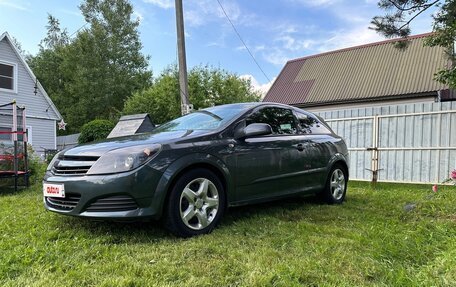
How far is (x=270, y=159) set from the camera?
14.3 ft

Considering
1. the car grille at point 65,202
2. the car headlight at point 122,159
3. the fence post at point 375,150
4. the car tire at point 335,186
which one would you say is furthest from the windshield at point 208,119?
the fence post at point 375,150

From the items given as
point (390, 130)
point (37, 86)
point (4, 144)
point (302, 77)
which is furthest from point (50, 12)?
point (390, 130)

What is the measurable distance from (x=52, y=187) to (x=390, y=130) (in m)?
Result: 7.48

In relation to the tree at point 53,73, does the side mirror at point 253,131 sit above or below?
below

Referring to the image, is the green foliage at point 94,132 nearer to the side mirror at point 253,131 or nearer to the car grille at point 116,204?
the side mirror at point 253,131

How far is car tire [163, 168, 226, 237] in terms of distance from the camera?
11.3ft

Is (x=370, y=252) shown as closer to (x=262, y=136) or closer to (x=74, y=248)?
(x=262, y=136)

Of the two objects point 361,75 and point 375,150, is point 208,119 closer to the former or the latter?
point 375,150

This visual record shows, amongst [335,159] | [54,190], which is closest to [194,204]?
[54,190]

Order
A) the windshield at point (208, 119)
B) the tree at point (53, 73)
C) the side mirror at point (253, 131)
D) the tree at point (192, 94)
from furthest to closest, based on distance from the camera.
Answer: the tree at point (53, 73) < the tree at point (192, 94) < the windshield at point (208, 119) < the side mirror at point (253, 131)

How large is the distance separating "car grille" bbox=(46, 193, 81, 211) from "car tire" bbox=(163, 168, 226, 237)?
33.3 inches

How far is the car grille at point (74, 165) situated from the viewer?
11.4 ft

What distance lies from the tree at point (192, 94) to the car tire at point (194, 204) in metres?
18.5

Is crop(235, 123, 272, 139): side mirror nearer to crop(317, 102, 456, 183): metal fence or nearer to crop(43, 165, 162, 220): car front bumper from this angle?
crop(43, 165, 162, 220): car front bumper
